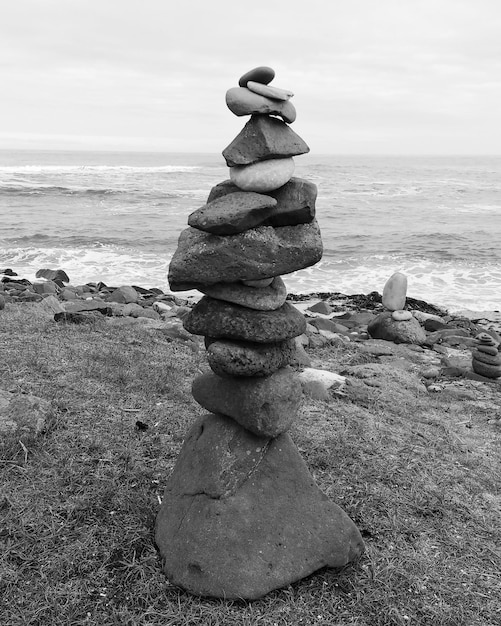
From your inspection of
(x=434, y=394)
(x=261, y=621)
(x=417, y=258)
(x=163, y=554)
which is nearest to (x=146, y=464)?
(x=163, y=554)

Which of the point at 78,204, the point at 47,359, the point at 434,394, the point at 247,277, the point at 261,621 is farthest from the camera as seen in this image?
the point at 78,204

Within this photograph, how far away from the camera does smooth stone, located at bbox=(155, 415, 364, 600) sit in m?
3.80

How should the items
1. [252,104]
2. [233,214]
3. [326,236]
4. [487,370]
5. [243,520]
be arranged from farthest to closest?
[326,236], [487,370], [243,520], [252,104], [233,214]

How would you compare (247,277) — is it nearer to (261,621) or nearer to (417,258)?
(261,621)

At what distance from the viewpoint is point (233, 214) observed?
3.76m

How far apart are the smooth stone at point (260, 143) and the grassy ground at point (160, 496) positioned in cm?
258

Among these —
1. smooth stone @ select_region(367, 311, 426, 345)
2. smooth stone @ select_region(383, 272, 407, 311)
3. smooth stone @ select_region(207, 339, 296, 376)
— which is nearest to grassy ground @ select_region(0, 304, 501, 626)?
smooth stone @ select_region(207, 339, 296, 376)

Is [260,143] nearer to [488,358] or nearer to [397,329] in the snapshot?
[488,358]

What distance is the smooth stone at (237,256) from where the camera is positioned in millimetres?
3848

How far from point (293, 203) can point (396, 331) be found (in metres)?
8.02

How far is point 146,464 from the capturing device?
5.07 m

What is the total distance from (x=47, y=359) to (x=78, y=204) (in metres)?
30.8

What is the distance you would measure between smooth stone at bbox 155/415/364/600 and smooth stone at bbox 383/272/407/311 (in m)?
9.21

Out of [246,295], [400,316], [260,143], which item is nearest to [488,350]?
[400,316]
